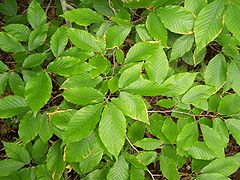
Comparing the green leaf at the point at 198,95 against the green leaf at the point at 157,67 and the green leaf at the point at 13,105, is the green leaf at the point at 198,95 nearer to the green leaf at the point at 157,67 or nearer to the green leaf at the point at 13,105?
the green leaf at the point at 157,67

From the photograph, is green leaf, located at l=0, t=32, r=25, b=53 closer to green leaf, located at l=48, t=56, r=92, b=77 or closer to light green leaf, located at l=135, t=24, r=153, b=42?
green leaf, located at l=48, t=56, r=92, b=77

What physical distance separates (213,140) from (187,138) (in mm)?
112

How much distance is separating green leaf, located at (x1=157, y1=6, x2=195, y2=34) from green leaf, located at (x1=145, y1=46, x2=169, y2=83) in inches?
3.9

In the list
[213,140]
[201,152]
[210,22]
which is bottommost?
[201,152]

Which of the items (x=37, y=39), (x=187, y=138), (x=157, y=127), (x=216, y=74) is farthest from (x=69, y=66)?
(x=216, y=74)

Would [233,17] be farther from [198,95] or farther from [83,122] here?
[83,122]

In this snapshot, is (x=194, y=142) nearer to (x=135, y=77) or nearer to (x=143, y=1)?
(x=135, y=77)

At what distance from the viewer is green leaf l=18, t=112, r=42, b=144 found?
142 cm

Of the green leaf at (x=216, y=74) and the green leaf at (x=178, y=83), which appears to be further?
the green leaf at (x=216, y=74)

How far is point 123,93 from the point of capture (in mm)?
1251

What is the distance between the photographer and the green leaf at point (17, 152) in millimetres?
1667

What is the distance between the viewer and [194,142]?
4.80 feet

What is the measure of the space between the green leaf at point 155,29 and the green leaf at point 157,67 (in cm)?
4

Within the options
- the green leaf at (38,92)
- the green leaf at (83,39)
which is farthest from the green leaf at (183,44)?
the green leaf at (38,92)
